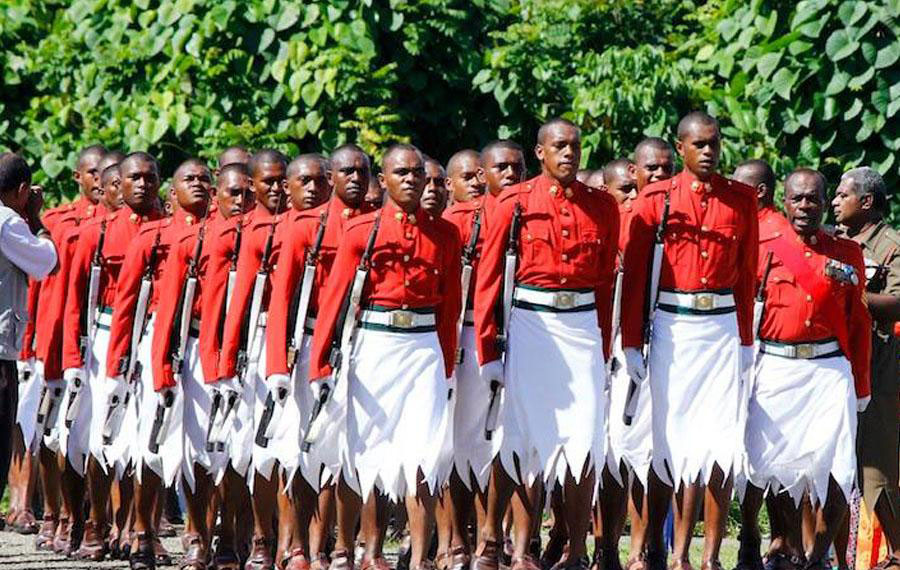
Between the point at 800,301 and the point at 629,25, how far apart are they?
6510 millimetres

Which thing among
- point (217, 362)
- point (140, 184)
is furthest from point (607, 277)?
point (140, 184)

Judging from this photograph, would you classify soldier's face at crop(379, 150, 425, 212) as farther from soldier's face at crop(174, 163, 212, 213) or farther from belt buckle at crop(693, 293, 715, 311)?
soldier's face at crop(174, 163, 212, 213)

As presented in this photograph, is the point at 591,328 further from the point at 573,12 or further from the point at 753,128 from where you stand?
the point at 573,12

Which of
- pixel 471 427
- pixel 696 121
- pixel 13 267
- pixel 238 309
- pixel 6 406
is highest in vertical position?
pixel 696 121

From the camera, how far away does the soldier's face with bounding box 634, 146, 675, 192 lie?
1374 centimetres

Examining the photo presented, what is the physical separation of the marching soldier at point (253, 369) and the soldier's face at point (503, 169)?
1.20m

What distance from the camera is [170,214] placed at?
15.5 metres

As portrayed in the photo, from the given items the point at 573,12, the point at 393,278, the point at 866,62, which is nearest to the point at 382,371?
the point at 393,278

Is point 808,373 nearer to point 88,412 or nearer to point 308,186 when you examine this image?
point 308,186

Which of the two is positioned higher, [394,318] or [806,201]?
[806,201]

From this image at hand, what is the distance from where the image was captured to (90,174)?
52.8ft

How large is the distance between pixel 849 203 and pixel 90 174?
17.6 ft

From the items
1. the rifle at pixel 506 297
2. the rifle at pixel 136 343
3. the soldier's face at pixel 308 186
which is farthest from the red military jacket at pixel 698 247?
the rifle at pixel 136 343

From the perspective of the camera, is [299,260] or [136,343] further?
[136,343]
